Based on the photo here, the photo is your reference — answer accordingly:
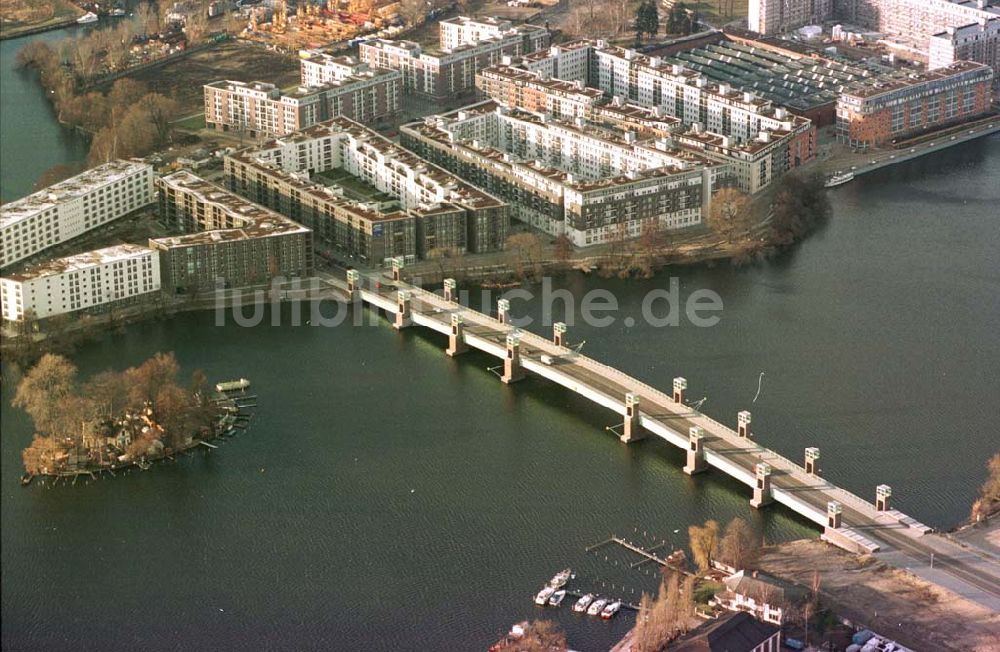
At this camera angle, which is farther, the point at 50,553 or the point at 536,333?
the point at 536,333

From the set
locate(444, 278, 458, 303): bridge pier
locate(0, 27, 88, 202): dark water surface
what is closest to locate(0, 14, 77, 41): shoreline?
locate(0, 27, 88, 202): dark water surface

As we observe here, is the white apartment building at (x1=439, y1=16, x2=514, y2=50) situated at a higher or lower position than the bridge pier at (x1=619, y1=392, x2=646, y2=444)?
higher

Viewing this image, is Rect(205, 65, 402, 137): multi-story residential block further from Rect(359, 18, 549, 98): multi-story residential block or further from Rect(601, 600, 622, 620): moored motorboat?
Rect(601, 600, 622, 620): moored motorboat

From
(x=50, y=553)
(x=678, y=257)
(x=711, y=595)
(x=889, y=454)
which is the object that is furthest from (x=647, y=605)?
(x=678, y=257)

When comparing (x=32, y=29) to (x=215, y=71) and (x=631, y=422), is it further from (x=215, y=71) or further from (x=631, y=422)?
(x=631, y=422)

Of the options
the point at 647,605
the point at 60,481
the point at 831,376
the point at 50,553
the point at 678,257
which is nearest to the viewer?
the point at 647,605

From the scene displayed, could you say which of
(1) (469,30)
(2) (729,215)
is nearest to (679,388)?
(2) (729,215)

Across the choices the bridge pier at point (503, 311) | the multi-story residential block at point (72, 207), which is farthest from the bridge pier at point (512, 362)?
the multi-story residential block at point (72, 207)

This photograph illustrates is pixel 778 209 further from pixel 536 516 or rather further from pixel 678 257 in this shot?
pixel 536 516
